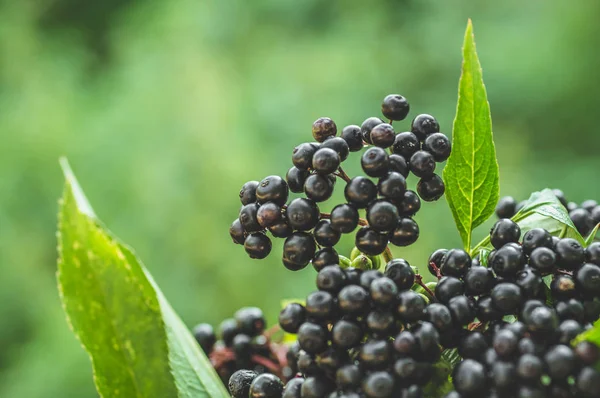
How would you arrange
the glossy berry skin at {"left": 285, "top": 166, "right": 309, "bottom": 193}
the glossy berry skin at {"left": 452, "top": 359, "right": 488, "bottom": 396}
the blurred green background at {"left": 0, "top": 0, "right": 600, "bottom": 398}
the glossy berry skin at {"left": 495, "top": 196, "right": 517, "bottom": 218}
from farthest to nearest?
1. the blurred green background at {"left": 0, "top": 0, "right": 600, "bottom": 398}
2. the glossy berry skin at {"left": 495, "top": 196, "right": 517, "bottom": 218}
3. the glossy berry skin at {"left": 285, "top": 166, "right": 309, "bottom": 193}
4. the glossy berry skin at {"left": 452, "top": 359, "right": 488, "bottom": 396}

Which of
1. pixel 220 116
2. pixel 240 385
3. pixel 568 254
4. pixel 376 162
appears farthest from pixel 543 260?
pixel 220 116

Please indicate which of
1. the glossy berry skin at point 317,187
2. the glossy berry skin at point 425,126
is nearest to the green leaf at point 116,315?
the glossy berry skin at point 317,187

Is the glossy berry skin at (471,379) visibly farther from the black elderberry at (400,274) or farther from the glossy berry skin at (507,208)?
the glossy berry skin at (507,208)

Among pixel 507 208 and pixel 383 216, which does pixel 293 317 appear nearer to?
pixel 383 216

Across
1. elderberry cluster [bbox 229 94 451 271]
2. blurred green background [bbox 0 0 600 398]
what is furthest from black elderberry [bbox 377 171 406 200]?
blurred green background [bbox 0 0 600 398]

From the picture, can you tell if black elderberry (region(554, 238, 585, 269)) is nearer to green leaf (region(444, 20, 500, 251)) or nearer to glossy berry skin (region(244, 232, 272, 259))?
green leaf (region(444, 20, 500, 251))

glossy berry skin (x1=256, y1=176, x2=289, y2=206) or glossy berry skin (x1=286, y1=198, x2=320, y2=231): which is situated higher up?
glossy berry skin (x1=256, y1=176, x2=289, y2=206)

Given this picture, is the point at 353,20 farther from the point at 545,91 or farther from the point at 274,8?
the point at 545,91

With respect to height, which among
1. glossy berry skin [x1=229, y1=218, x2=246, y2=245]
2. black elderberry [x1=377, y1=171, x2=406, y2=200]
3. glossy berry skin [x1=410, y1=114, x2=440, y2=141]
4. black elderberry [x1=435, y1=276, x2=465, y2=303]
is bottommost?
black elderberry [x1=435, y1=276, x2=465, y2=303]
